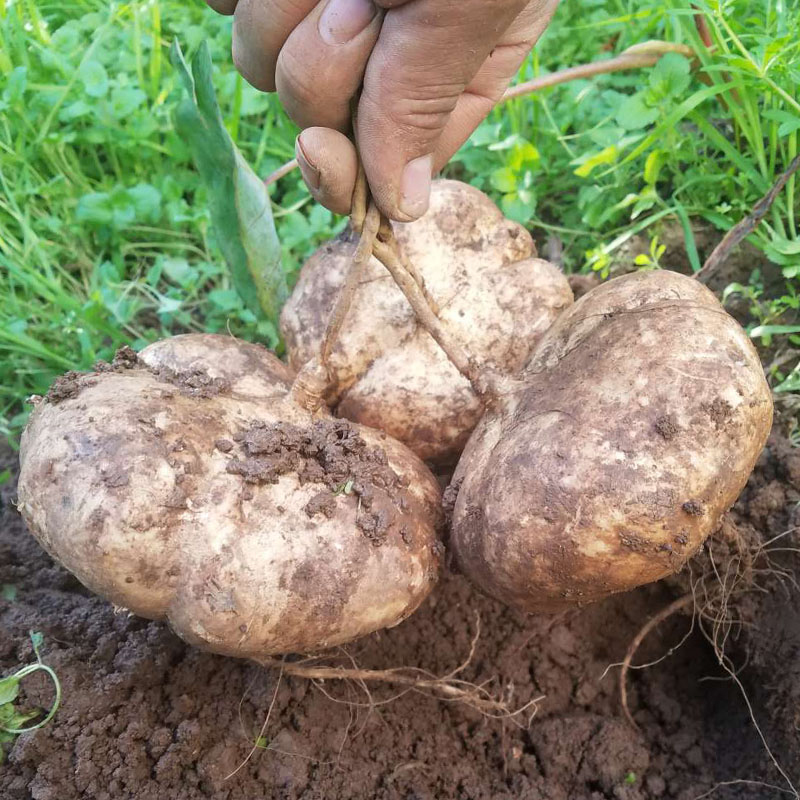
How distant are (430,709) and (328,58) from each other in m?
1.45

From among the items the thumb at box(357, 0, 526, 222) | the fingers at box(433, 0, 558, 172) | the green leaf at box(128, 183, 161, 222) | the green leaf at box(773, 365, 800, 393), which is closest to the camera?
the thumb at box(357, 0, 526, 222)

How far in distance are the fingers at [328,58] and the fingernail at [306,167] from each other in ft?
0.24

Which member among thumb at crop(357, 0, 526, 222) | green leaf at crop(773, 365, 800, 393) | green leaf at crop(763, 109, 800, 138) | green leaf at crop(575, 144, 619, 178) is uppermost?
thumb at crop(357, 0, 526, 222)

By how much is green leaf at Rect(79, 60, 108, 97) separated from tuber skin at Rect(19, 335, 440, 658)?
1519mm

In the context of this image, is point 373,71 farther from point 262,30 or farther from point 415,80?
point 262,30

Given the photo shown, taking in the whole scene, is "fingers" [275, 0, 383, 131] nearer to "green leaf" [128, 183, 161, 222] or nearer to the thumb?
the thumb

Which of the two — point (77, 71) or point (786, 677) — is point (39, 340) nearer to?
point (77, 71)

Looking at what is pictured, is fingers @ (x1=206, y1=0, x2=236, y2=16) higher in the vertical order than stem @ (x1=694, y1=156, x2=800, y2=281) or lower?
higher

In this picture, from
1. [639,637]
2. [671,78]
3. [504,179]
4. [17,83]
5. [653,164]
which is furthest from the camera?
[17,83]

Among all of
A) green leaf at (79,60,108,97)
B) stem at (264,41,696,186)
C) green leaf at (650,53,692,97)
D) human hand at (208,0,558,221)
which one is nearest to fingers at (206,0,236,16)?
human hand at (208,0,558,221)

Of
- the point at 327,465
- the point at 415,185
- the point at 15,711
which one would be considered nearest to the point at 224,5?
the point at 415,185

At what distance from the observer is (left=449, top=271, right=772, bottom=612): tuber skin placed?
139 centimetres

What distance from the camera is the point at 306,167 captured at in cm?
142

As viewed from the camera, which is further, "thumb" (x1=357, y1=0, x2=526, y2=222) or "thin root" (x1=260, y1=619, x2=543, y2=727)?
"thin root" (x1=260, y1=619, x2=543, y2=727)
